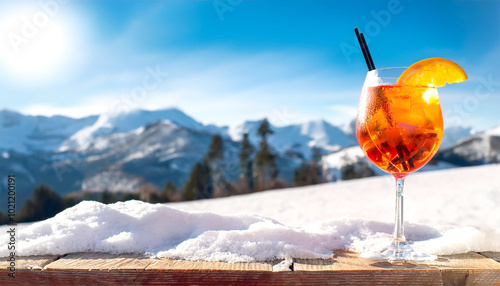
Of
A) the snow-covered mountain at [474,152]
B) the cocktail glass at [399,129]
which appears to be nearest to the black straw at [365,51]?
the cocktail glass at [399,129]

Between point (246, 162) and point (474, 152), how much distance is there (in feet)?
76.1

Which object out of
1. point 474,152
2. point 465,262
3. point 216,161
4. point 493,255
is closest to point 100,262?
point 465,262

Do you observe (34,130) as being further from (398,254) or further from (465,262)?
(465,262)

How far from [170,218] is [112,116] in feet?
324

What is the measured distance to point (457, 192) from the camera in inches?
252

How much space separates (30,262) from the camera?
3.21 ft

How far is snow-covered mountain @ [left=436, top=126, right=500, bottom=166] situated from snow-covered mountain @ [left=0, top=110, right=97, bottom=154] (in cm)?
7725

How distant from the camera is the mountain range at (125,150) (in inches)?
1637

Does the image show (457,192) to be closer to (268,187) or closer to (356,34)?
(356,34)

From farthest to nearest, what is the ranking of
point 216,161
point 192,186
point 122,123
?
point 122,123 → point 216,161 → point 192,186

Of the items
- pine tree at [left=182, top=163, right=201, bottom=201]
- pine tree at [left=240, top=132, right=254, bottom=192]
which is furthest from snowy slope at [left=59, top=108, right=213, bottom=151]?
pine tree at [left=240, top=132, right=254, bottom=192]

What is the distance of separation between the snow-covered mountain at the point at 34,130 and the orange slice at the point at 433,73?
91896mm

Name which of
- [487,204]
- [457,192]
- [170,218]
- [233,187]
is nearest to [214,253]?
[170,218]

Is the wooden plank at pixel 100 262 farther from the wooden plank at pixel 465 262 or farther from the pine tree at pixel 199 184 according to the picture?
the pine tree at pixel 199 184
